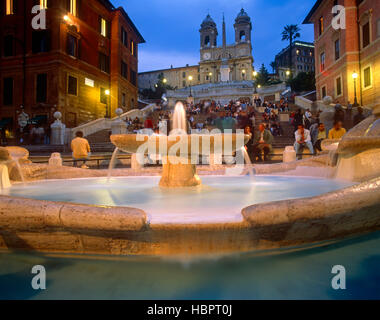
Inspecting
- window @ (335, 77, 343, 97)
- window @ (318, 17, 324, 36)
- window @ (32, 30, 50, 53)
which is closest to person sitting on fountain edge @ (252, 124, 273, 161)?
window @ (335, 77, 343, 97)

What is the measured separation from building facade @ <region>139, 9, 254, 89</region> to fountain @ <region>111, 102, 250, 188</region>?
69.0 meters

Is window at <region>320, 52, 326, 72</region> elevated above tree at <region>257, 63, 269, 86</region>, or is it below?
below

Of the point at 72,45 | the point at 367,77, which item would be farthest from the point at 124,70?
the point at 367,77

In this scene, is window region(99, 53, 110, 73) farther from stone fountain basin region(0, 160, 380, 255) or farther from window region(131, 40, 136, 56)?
stone fountain basin region(0, 160, 380, 255)

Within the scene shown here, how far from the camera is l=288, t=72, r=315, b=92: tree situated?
39000 mm

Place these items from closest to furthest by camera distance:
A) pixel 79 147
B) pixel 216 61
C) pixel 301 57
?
pixel 79 147, pixel 216 61, pixel 301 57

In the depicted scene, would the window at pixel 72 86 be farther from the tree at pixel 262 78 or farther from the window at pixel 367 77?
the tree at pixel 262 78

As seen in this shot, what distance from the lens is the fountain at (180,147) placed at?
140 inches

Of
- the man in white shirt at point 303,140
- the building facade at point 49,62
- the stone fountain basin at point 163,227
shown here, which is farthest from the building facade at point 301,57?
the stone fountain basin at point 163,227

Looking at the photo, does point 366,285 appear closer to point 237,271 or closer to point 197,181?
point 237,271

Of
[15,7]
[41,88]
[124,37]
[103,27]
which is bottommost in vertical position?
[41,88]

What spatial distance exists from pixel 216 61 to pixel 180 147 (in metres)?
77.1

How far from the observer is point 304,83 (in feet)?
132

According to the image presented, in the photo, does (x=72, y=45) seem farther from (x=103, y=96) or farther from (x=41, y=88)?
(x=103, y=96)
